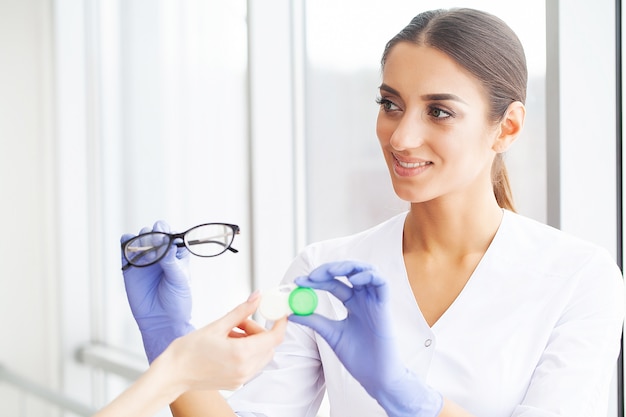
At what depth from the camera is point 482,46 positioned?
1229 mm

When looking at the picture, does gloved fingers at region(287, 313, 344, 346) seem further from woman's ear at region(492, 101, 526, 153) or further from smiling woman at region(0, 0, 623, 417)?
woman's ear at region(492, 101, 526, 153)

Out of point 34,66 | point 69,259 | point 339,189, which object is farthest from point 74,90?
point 339,189

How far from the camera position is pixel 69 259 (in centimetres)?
325

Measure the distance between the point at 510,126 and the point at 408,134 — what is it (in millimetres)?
221

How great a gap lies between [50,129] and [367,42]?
1.86m

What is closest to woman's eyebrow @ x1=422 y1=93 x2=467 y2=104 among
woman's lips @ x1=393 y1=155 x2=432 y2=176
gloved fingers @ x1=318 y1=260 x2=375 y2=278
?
woman's lips @ x1=393 y1=155 x2=432 y2=176

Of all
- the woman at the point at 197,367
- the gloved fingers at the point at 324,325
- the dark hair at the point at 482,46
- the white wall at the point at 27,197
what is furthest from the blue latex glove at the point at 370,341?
the white wall at the point at 27,197

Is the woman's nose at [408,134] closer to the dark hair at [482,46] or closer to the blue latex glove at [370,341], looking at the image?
the dark hair at [482,46]

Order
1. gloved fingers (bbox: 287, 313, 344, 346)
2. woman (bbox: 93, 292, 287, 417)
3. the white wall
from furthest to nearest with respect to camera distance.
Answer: the white wall < gloved fingers (bbox: 287, 313, 344, 346) < woman (bbox: 93, 292, 287, 417)

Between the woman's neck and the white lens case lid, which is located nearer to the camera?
the white lens case lid

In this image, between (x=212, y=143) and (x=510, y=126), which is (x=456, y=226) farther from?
(x=212, y=143)

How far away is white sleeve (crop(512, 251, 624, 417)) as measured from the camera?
1.08 m

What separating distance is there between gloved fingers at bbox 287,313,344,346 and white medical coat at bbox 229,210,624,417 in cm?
20

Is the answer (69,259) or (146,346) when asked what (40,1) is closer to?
(69,259)
